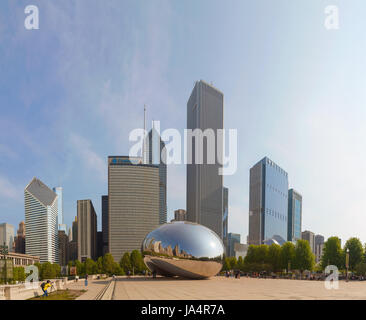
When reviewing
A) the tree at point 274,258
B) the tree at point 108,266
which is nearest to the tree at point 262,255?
the tree at point 274,258

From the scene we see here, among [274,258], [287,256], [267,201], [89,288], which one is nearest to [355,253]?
[287,256]

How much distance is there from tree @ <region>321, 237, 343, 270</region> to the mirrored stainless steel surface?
24.6 metres

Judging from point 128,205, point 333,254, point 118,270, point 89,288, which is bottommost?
point 118,270

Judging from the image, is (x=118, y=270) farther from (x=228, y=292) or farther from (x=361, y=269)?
(x=228, y=292)

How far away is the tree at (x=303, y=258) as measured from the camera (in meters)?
49.5

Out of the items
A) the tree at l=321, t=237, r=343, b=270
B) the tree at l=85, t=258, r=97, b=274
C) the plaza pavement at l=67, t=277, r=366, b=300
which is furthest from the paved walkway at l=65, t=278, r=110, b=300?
the tree at l=85, t=258, r=97, b=274

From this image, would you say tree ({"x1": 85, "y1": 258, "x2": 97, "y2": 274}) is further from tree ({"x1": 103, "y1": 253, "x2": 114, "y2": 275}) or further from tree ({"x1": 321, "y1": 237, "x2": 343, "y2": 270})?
tree ({"x1": 321, "y1": 237, "x2": 343, "y2": 270})

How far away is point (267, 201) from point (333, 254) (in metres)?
117

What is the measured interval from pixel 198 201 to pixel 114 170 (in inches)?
2354

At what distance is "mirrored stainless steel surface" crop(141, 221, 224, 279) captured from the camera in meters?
31.2

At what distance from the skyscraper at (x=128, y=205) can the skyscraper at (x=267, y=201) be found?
195ft

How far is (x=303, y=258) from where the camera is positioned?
1961 inches

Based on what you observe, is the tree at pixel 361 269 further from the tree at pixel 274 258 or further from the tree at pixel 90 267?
the tree at pixel 90 267
